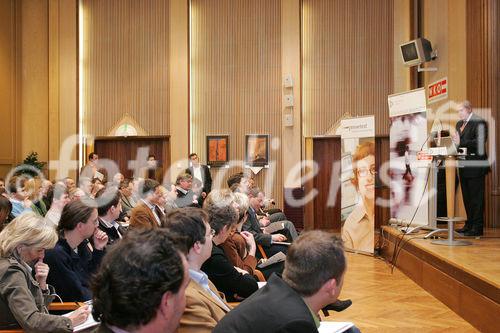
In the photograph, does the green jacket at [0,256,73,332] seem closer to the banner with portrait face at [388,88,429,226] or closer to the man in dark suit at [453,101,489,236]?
the man in dark suit at [453,101,489,236]

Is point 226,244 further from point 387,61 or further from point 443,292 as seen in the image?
point 387,61

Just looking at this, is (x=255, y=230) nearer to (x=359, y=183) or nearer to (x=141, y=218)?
(x=141, y=218)

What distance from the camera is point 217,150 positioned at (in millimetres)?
11898

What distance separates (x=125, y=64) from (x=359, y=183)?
668 centimetres

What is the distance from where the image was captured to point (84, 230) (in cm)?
326

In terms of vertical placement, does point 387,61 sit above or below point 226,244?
above

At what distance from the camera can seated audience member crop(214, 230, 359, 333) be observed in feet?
5.27

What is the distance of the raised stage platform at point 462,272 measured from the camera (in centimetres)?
406

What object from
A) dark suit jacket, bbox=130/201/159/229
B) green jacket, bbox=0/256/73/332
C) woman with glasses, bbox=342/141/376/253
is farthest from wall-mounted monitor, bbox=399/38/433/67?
green jacket, bbox=0/256/73/332

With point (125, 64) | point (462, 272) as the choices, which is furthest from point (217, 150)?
point (462, 272)

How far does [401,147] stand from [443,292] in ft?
8.45

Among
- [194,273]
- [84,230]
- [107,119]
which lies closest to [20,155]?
[107,119]

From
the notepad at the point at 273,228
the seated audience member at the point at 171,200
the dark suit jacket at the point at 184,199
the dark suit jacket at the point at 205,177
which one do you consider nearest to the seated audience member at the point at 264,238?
the notepad at the point at 273,228

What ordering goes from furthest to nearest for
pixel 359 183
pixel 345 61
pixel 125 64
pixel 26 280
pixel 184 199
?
pixel 125 64 < pixel 345 61 < pixel 359 183 < pixel 184 199 < pixel 26 280
